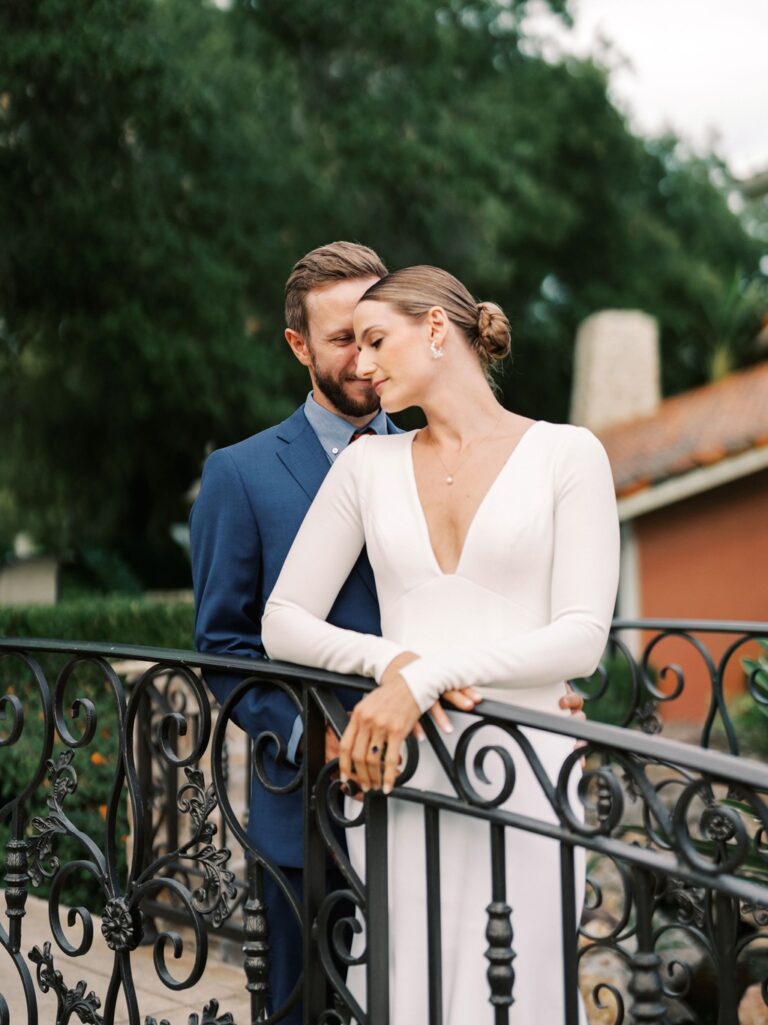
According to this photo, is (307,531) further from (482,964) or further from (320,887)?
(482,964)

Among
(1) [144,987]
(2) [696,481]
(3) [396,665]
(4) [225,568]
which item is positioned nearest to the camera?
(3) [396,665]

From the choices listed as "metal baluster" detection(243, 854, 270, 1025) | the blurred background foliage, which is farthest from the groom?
the blurred background foliage

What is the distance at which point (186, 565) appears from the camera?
24.5 metres

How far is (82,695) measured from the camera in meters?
5.95

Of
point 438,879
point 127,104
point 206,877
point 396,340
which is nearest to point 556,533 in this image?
point 396,340

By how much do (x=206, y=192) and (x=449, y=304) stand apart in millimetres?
11954

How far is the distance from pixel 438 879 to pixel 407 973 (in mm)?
308

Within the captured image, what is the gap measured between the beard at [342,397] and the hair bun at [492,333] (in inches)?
13.4

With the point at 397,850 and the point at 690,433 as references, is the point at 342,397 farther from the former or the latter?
the point at 690,433

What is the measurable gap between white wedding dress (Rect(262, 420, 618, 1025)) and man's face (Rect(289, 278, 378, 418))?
1.33 ft

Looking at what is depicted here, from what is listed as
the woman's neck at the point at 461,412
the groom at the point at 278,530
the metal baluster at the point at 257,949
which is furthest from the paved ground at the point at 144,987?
the woman's neck at the point at 461,412

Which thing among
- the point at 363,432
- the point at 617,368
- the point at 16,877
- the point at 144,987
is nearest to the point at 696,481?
the point at 617,368

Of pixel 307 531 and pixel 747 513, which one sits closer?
pixel 307 531

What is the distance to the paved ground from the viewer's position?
3.90m
